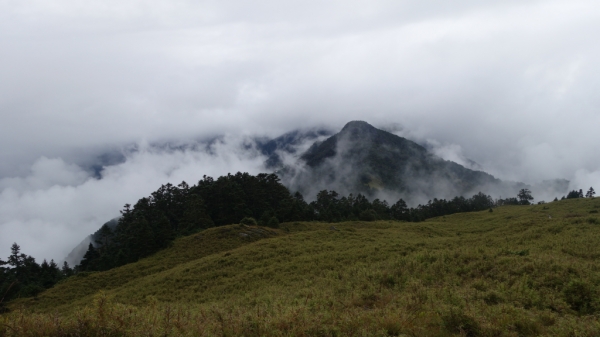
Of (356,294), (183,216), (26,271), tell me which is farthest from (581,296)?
(26,271)

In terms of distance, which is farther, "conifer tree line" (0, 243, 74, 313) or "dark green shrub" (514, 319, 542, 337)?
"conifer tree line" (0, 243, 74, 313)

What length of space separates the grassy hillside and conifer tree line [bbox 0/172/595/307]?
39.4ft

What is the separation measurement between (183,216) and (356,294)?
51.0 meters

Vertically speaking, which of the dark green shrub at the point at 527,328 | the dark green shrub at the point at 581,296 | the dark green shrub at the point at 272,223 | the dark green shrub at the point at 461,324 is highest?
the dark green shrub at the point at 272,223

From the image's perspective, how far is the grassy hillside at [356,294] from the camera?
7715mm

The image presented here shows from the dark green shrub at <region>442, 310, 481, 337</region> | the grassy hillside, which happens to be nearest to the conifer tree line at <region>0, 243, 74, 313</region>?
the grassy hillside

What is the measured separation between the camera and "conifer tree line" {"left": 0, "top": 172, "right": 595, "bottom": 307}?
136 ft

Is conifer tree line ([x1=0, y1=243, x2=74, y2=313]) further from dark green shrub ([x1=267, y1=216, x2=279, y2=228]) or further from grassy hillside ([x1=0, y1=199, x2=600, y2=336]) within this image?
dark green shrub ([x1=267, y1=216, x2=279, y2=228])

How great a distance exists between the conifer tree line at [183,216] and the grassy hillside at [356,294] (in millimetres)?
12000

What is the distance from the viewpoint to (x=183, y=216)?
56.9 metres

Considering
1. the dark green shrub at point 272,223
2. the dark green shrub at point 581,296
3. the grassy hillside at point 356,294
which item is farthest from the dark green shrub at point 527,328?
the dark green shrub at point 272,223

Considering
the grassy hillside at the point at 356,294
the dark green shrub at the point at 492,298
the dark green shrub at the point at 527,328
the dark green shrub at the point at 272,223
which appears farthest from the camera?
the dark green shrub at the point at 272,223

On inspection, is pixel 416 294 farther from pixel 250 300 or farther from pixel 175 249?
pixel 175 249

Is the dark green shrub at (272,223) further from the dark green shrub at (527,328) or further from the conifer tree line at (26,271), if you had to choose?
Result: the dark green shrub at (527,328)
